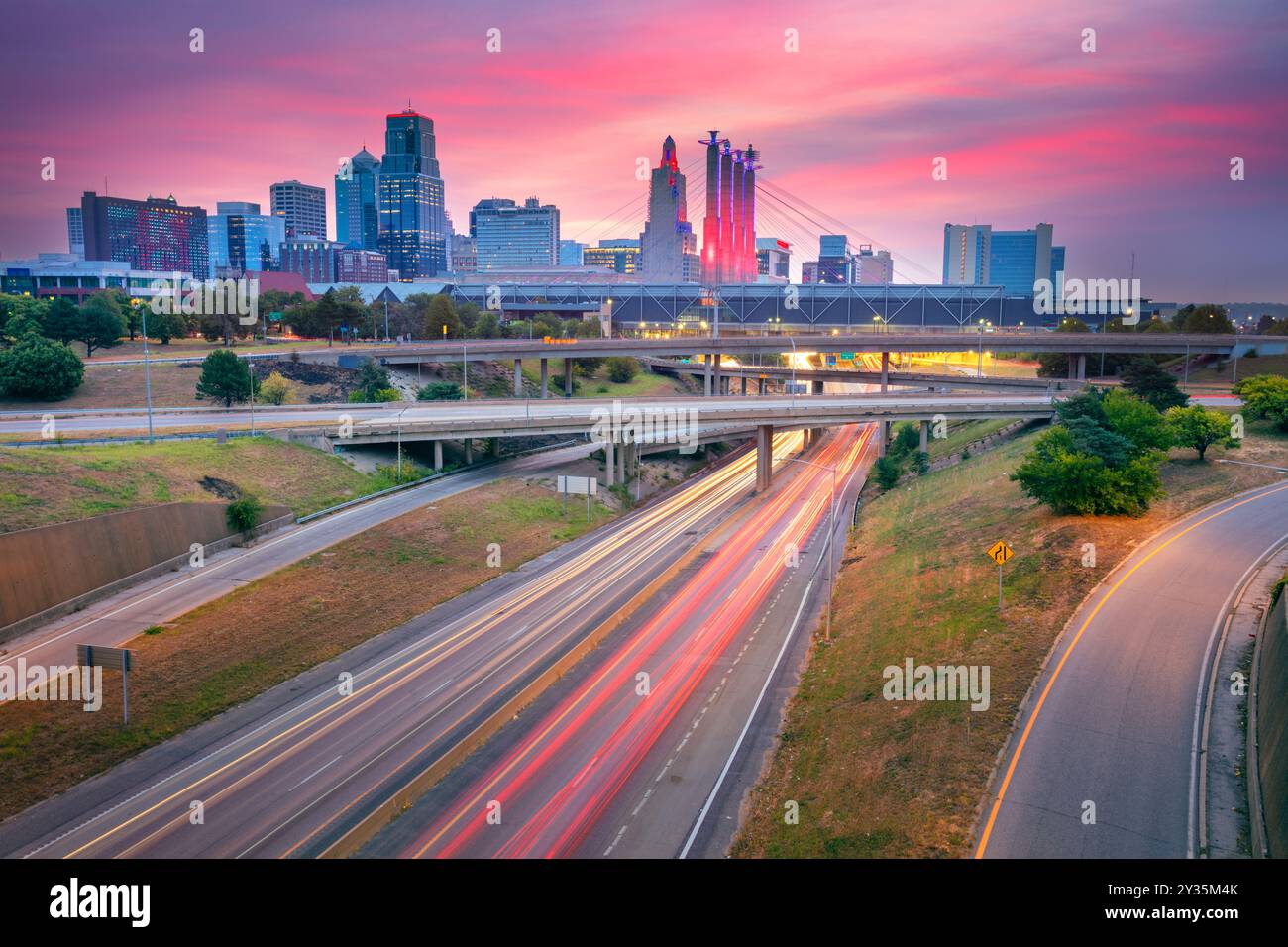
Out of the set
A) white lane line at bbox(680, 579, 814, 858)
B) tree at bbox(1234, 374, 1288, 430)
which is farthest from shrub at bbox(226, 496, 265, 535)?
tree at bbox(1234, 374, 1288, 430)

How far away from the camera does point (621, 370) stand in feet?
417

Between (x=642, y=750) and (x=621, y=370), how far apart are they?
10182 cm

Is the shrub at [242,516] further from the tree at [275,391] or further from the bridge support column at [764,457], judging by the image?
the bridge support column at [764,457]

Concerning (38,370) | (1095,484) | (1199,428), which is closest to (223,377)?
(38,370)

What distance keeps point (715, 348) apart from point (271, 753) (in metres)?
95.5

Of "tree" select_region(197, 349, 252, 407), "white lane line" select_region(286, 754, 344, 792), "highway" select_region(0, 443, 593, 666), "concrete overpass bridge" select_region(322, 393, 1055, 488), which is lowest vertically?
"white lane line" select_region(286, 754, 344, 792)

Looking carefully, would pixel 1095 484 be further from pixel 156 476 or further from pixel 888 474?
pixel 156 476

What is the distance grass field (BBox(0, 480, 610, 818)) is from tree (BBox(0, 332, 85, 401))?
39677 mm

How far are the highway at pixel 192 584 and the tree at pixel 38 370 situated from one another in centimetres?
3550

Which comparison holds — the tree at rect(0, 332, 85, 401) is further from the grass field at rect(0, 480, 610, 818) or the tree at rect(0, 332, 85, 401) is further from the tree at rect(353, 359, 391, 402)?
the grass field at rect(0, 480, 610, 818)

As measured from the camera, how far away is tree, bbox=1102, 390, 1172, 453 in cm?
4712

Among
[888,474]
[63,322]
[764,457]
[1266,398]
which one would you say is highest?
[63,322]

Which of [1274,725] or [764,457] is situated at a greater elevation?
[764,457]

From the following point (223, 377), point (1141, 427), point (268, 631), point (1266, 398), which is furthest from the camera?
point (223, 377)
